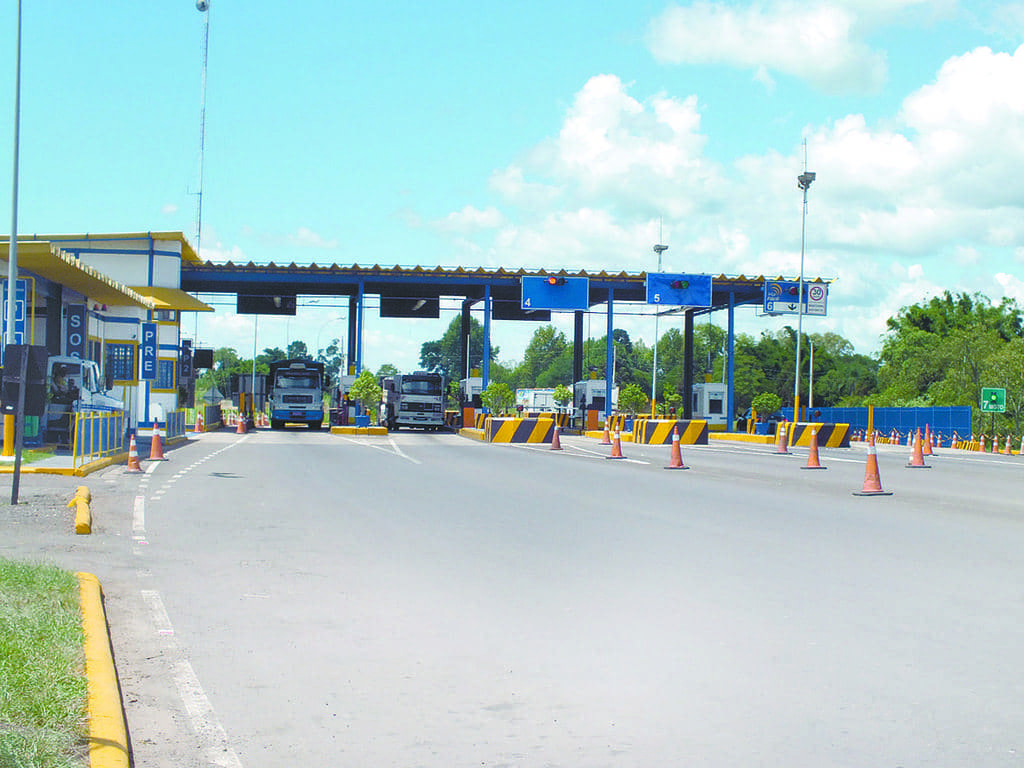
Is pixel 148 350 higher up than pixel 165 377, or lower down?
higher up

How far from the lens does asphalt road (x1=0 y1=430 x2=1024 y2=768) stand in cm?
508

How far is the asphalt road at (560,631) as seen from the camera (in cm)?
508

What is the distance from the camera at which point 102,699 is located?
17.2ft

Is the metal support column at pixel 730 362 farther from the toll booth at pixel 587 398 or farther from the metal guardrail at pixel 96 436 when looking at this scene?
the metal guardrail at pixel 96 436

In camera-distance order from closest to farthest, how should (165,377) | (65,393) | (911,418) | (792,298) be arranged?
(65,393) → (165,377) → (792,298) → (911,418)

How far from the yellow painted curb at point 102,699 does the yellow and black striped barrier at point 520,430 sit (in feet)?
108

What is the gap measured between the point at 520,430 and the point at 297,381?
2039 centimetres

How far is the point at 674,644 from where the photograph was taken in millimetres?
6961

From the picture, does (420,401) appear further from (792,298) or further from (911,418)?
(911,418)

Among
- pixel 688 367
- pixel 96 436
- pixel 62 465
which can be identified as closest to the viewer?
pixel 62 465

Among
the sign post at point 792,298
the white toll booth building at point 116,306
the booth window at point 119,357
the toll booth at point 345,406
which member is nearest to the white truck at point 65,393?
the white toll booth building at point 116,306

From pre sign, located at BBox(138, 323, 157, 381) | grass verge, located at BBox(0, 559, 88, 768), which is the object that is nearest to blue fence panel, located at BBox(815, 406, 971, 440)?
pre sign, located at BBox(138, 323, 157, 381)

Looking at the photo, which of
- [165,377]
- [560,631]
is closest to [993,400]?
[165,377]

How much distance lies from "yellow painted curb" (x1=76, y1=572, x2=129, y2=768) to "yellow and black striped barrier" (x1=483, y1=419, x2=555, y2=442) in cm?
3304
